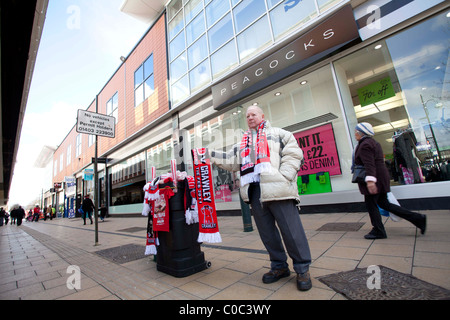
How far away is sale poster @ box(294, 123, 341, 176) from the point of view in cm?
682

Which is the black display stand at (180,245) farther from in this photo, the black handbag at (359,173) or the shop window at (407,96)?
the shop window at (407,96)

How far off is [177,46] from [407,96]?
1054 cm

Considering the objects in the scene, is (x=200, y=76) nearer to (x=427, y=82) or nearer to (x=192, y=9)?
(x=192, y=9)

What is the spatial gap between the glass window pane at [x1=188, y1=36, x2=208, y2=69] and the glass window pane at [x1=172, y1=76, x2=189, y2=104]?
810 millimetres

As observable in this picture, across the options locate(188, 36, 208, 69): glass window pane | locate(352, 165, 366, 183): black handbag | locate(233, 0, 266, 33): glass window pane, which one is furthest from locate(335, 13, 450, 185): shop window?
locate(188, 36, 208, 69): glass window pane

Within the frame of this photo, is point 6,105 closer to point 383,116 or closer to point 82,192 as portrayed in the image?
point 383,116

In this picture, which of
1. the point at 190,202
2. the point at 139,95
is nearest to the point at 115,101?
the point at 139,95

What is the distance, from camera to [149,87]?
1317cm

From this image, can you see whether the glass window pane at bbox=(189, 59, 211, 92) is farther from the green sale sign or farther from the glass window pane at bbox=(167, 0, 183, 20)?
the green sale sign

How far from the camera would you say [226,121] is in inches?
363

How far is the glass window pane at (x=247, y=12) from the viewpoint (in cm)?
765

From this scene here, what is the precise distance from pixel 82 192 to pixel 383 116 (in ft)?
89.1

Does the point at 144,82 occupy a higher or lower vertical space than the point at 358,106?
higher
